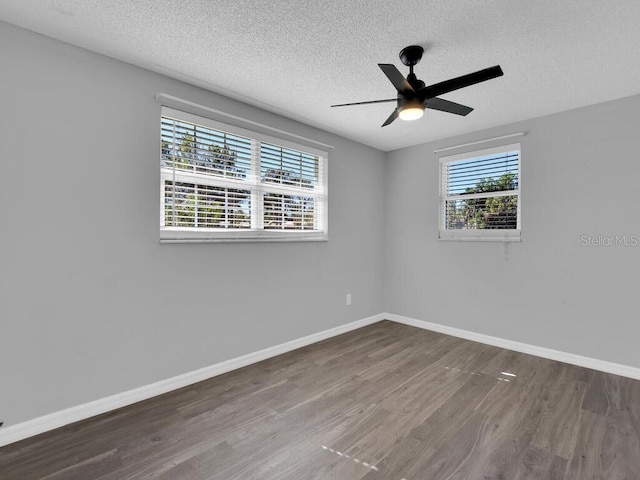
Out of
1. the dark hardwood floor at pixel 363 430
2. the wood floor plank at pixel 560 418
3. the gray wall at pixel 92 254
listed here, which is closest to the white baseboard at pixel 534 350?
the dark hardwood floor at pixel 363 430

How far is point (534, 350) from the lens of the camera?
3232 millimetres

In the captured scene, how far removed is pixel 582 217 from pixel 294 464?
333cm

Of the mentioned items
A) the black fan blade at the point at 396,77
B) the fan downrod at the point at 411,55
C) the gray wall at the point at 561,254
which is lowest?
the gray wall at the point at 561,254

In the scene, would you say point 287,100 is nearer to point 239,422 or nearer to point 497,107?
point 497,107

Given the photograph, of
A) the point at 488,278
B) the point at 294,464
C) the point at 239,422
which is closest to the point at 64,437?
the point at 239,422

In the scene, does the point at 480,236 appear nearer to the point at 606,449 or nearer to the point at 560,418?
the point at 560,418

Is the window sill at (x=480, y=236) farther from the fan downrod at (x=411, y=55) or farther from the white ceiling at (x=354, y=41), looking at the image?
the fan downrod at (x=411, y=55)

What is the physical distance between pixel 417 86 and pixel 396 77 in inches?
9.1

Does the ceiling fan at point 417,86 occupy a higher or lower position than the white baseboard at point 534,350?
higher

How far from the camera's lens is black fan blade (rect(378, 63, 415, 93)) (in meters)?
1.71

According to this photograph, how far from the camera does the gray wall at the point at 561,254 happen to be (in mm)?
2770

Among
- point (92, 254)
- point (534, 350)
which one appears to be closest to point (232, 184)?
point (92, 254)

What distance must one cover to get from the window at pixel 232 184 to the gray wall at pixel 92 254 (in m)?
0.12

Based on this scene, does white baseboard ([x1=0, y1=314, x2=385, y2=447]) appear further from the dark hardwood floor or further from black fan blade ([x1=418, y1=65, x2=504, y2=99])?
black fan blade ([x1=418, y1=65, x2=504, y2=99])
